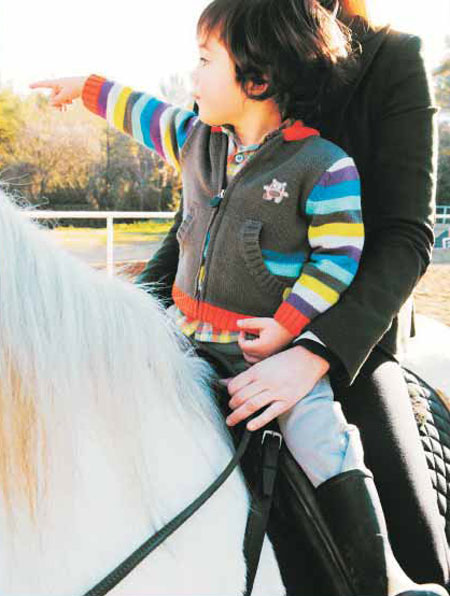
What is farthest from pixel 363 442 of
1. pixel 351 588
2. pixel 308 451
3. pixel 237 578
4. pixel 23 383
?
pixel 23 383

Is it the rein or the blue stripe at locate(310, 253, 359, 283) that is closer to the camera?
the rein

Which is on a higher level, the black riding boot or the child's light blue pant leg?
the child's light blue pant leg

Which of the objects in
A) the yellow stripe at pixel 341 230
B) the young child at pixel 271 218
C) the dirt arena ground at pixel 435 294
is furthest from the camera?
the dirt arena ground at pixel 435 294

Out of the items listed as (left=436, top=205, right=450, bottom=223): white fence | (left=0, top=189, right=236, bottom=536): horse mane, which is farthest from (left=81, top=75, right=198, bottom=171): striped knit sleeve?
(left=436, top=205, right=450, bottom=223): white fence

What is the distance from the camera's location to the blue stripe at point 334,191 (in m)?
1.15

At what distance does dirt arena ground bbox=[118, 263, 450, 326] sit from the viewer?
23.6 ft

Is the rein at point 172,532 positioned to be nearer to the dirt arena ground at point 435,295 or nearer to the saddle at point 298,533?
the saddle at point 298,533

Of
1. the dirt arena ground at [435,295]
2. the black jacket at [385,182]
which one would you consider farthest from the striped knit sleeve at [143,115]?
the dirt arena ground at [435,295]

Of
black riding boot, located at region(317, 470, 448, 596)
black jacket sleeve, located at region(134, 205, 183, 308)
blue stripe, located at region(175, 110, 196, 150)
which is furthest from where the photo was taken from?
black jacket sleeve, located at region(134, 205, 183, 308)

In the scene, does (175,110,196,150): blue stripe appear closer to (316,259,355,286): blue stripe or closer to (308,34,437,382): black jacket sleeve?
(308,34,437,382): black jacket sleeve

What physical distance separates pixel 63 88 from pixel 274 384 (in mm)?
1010

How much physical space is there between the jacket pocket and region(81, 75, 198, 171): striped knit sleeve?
1.27 ft

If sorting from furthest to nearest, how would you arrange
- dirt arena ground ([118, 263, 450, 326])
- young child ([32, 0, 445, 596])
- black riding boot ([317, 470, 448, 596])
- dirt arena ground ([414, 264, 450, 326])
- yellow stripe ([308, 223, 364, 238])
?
dirt arena ground ([414, 264, 450, 326]) < dirt arena ground ([118, 263, 450, 326]) < yellow stripe ([308, 223, 364, 238]) < young child ([32, 0, 445, 596]) < black riding boot ([317, 470, 448, 596])

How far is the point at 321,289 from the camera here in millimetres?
1127
